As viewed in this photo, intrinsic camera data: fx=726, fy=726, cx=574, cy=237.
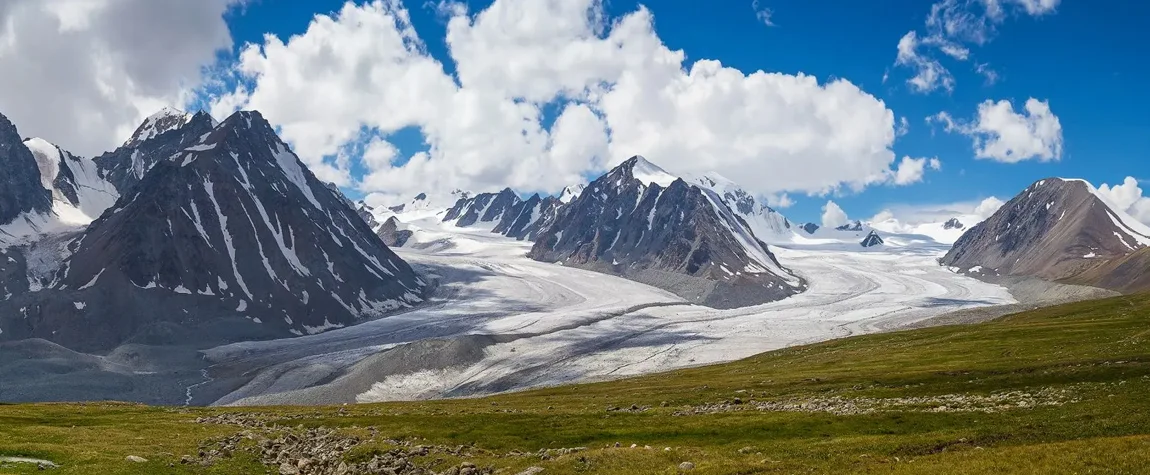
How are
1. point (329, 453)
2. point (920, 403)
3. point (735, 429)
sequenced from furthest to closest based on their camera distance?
1. point (920, 403)
2. point (735, 429)
3. point (329, 453)

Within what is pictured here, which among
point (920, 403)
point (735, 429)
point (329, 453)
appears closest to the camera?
point (329, 453)

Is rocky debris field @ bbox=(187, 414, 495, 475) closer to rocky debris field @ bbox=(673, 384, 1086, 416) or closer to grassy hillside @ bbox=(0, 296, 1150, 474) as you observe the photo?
grassy hillside @ bbox=(0, 296, 1150, 474)

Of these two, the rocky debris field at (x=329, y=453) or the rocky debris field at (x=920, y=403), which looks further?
Answer: the rocky debris field at (x=920, y=403)

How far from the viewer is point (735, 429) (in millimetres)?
45875

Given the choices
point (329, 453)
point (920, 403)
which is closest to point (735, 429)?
point (920, 403)

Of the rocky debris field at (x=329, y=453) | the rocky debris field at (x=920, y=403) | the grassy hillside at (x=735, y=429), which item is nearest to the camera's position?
the grassy hillside at (x=735, y=429)

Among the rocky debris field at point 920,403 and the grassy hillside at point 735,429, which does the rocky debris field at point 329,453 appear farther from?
the rocky debris field at point 920,403

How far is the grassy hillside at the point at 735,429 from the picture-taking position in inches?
1278

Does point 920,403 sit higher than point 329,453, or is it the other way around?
point 329,453

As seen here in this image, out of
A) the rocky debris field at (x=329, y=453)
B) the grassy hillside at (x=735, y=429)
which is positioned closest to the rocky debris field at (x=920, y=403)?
the grassy hillside at (x=735, y=429)

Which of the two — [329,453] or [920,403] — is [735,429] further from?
[329,453]

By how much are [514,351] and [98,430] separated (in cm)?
12235

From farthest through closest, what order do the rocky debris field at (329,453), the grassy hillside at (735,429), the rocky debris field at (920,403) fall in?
the rocky debris field at (920,403), the rocky debris field at (329,453), the grassy hillside at (735,429)

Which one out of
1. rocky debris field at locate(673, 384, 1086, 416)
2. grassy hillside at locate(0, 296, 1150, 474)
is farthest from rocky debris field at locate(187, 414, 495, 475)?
rocky debris field at locate(673, 384, 1086, 416)
